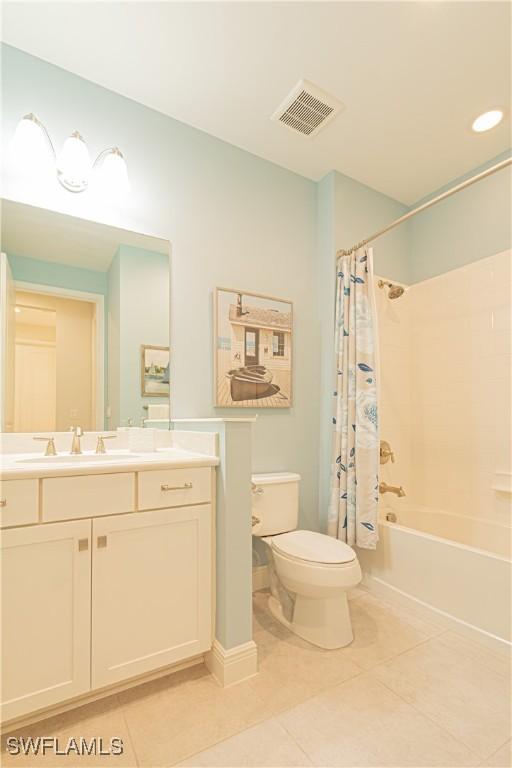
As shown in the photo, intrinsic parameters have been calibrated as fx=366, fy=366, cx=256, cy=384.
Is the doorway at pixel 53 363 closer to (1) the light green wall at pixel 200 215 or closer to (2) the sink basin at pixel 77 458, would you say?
(2) the sink basin at pixel 77 458

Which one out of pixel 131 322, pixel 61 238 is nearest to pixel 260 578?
pixel 131 322

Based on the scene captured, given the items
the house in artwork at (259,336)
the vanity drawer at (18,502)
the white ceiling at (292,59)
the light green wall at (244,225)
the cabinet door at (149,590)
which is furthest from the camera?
the house in artwork at (259,336)

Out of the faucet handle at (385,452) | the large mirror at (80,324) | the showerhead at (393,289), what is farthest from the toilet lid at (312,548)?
the showerhead at (393,289)

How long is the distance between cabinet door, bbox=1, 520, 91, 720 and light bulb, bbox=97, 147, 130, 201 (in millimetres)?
1458

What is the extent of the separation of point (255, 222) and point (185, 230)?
18.8 inches

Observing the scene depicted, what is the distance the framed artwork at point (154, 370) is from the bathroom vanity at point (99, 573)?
51 cm

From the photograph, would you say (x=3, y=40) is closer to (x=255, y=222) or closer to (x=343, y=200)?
(x=255, y=222)

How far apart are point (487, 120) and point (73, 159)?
2142 millimetres

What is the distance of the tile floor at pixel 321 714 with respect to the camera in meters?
1.08

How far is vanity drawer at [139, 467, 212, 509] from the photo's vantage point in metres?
1.30

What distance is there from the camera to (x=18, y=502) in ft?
3.60

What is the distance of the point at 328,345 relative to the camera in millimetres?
2361

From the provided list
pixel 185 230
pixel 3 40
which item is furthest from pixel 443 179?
pixel 3 40

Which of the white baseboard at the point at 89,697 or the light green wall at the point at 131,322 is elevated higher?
the light green wall at the point at 131,322
